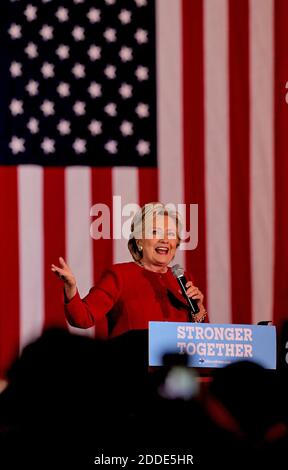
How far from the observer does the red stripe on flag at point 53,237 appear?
Answer: 4.84 metres

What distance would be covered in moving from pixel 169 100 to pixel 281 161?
0.75 meters

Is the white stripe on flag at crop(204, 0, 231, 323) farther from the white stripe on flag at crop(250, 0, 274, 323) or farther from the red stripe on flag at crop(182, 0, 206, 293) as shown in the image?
the white stripe on flag at crop(250, 0, 274, 323)

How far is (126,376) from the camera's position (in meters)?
4.53

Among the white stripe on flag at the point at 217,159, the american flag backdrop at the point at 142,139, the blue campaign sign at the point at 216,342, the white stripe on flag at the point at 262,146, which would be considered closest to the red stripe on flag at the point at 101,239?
the american flag backdrop at the point at 142,139

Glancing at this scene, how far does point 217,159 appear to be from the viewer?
5027mm

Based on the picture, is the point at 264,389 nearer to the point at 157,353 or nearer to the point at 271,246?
the point at 157,353

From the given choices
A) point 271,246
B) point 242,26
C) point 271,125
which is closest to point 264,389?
point 271,246

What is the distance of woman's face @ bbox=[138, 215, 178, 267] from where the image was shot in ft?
15.7

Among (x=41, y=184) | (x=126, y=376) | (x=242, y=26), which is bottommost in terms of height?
(x=126, y=376)

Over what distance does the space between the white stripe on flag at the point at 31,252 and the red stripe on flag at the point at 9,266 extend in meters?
0.03

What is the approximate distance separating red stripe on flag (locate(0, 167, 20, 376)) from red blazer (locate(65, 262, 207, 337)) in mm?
325

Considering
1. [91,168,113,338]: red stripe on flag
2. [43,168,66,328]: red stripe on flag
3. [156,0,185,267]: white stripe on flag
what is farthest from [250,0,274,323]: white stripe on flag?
[43,168,66,328]: red stripe on flag

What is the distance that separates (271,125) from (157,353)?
5.32 ft
